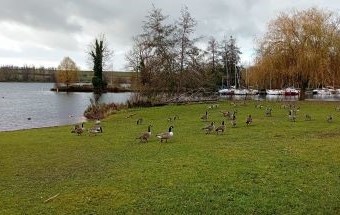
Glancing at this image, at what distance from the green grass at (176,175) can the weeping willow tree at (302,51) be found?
28.3m

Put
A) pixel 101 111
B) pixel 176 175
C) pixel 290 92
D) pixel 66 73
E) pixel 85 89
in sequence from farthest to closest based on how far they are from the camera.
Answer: pixel 66 73
pixel 85 89
pixel 290 92
pixel 101 111
pixel 176 175

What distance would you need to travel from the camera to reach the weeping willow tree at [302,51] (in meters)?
48.5

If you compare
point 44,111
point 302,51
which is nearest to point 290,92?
point 302,51

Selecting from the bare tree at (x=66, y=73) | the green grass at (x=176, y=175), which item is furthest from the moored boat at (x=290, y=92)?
the bare tree at (x=66, y=73)

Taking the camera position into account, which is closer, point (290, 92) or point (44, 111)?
point (44, 111)

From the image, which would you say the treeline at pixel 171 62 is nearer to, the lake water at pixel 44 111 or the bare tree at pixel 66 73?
the lake water at pixel 44 111

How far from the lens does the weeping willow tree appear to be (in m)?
48.5

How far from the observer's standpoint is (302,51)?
162ft

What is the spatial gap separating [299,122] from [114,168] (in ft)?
58.5

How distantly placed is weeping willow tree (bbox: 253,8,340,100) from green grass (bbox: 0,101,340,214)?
2825 centimetres

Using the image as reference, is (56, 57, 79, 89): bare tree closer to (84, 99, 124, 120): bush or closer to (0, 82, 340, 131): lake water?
(0, 82, 340, 131): lake water

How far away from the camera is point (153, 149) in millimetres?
18359

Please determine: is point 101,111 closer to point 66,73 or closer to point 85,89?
point 85,89

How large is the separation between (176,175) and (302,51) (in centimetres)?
4032
